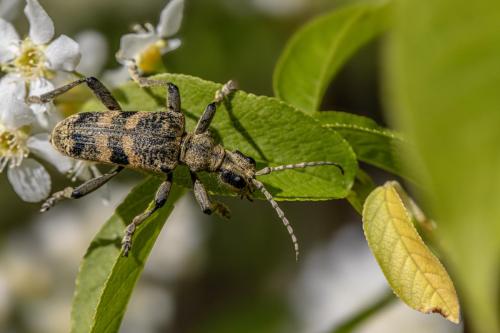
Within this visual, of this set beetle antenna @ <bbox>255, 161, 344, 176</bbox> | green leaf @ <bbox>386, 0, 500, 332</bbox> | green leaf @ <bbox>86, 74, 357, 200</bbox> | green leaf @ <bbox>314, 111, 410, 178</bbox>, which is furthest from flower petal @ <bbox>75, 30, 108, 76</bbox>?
green leaf @ <bbox>386, 0, 500, 332</bbox>

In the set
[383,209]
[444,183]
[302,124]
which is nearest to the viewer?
[444,183]

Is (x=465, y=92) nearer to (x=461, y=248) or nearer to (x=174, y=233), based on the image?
(x=461, y=248)

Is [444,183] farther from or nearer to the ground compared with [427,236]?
farther from the ground

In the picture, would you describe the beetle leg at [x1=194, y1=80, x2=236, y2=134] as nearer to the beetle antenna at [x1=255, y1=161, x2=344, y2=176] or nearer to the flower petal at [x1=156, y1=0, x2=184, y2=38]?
the beetle antenna at [x1=255, y1=161, x2=344, y2=176]

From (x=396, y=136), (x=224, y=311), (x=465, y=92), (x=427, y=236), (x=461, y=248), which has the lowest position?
(x=224, y=311)

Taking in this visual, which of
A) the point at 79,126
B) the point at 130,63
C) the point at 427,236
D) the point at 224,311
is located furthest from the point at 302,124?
the point at 224,311

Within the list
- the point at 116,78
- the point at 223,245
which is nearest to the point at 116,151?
the point at 116,78

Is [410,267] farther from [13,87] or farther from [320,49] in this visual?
[13,87]
